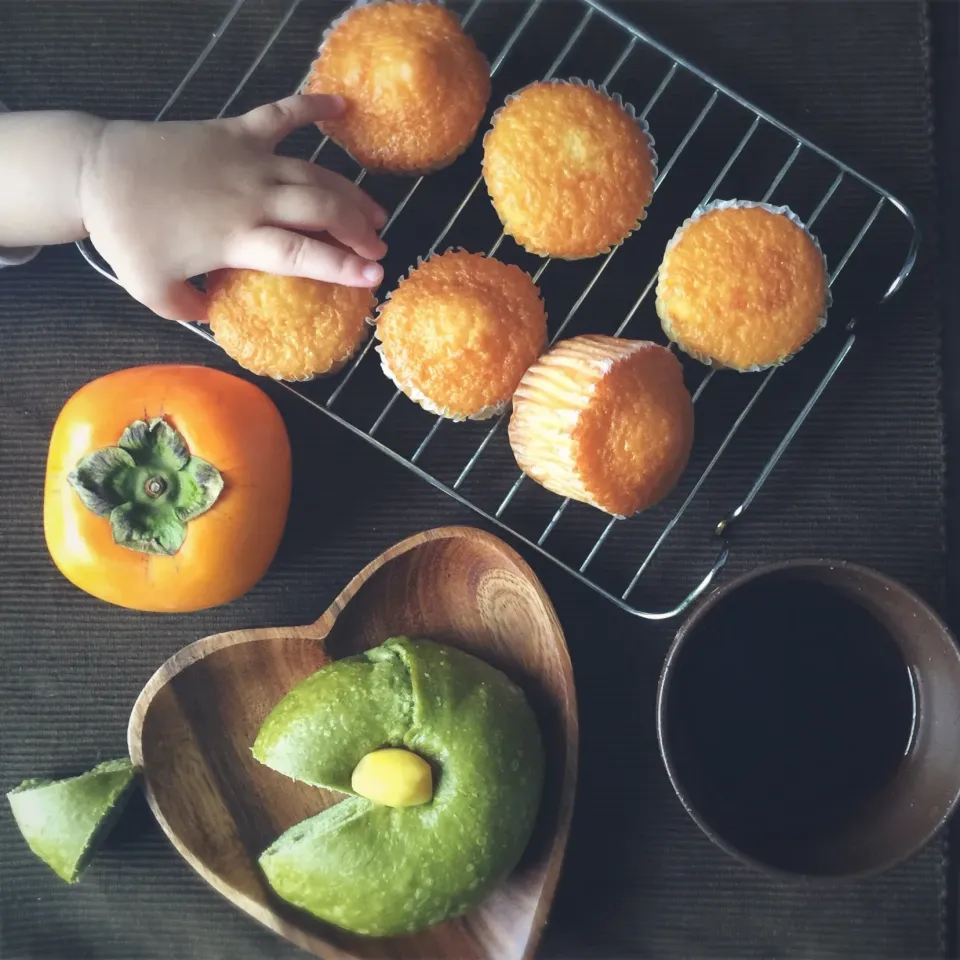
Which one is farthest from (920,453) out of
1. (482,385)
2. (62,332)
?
(62,332)

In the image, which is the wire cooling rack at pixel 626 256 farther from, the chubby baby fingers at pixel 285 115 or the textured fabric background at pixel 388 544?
the chubby baby fingers at pixel 285 115

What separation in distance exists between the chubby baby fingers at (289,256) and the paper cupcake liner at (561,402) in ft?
0.81

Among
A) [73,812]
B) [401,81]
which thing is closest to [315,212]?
[401,81]

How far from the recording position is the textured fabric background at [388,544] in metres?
1.21

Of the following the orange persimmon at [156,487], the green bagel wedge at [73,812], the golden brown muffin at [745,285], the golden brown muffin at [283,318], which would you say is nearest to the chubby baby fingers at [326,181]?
the golden brown muffin at [283,318]

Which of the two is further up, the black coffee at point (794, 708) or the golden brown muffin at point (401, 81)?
the golden brown muffin at point (401, 81)

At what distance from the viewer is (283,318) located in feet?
3.44

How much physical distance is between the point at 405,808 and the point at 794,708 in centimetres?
47

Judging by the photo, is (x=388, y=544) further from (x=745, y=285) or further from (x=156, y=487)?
(x=745, y=285)

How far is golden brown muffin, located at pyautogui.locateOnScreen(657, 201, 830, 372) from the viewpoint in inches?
42.1

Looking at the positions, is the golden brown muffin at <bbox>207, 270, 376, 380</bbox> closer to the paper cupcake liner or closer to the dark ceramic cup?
the paper cupcake liner

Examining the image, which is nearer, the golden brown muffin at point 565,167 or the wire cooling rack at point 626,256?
the golden brown muffin at point 565,167

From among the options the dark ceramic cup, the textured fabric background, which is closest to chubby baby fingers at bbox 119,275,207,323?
the textured fabric background

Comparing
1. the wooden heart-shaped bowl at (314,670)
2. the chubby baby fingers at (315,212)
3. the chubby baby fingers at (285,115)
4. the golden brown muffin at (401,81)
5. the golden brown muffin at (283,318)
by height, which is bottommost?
the wooden heart-shaped bowl at (314,670)
